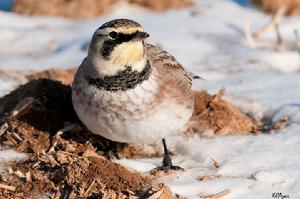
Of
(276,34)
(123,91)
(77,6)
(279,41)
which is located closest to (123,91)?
(123,91)

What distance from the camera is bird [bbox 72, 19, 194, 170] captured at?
17.0ft

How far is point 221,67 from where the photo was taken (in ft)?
27.3

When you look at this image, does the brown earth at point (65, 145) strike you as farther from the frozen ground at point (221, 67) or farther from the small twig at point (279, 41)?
the small twig at point (279, 41)

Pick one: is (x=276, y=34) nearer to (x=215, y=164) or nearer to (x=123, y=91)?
(x=215, y=164)

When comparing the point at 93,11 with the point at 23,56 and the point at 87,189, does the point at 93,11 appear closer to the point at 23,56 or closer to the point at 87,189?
the point at 23,56

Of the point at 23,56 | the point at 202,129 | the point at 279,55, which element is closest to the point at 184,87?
the point at 202,129

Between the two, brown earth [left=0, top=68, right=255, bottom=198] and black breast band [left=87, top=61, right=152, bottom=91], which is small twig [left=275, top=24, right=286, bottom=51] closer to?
brown earth [left=0, top=68, right=255, bottom=198]

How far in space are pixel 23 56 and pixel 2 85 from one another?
1.97m

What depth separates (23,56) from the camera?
920cm

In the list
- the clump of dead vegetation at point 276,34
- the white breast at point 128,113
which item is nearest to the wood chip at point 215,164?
the white breast at point 128,113

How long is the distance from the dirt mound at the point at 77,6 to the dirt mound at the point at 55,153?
401cm

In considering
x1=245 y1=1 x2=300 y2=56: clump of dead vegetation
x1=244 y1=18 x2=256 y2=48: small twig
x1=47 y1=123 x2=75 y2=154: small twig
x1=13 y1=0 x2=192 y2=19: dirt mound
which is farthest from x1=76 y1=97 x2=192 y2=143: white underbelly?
x1=13 y1=0 x2=192 y2=19: dirt mound

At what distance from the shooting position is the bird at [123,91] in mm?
5188

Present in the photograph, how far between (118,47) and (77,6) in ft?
17.4
